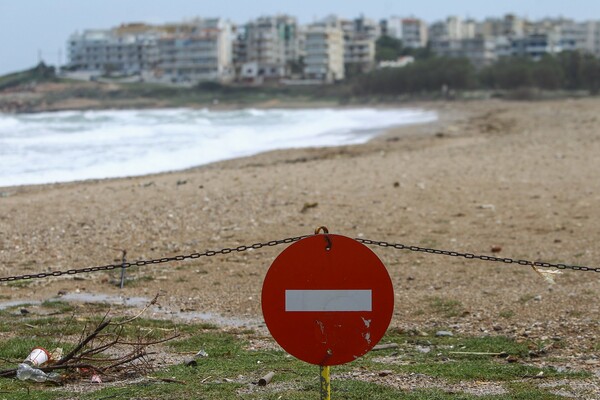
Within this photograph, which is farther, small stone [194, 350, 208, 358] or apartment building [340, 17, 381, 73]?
apartment building [340, 17, 381, 73]

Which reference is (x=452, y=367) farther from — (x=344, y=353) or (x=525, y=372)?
(x=344, y=353)

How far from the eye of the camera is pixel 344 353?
4957 millimetres

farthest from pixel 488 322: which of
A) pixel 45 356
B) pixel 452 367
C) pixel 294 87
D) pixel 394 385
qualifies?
pixel 294 87

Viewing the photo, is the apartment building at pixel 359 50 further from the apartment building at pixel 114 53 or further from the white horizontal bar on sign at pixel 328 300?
the white horizontal bar on sign at pixel 328 300

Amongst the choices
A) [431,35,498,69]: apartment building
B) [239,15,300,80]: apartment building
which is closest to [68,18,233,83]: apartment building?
[239,15,300,80]: apartment building

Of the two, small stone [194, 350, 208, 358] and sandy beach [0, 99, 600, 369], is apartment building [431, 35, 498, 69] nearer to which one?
sandy beach [0, 99, 600, 369]

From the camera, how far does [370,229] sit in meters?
13.9

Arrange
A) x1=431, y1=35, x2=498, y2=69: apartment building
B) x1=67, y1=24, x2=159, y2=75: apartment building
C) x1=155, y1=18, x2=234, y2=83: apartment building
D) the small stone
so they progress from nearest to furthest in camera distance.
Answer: the small stone, x1=155, y1=18, x2=234, y2=83: apartment building, x1=431, y1=35, x2=498, y2=69: apartment building, x1=67, y1=24, x2=159, y2=75: apartment building

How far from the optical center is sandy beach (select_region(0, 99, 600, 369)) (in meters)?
9.68

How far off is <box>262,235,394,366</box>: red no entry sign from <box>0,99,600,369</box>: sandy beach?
2683 mm

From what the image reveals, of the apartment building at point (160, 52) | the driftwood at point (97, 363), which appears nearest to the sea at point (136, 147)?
the driftwood at point (97, 363)

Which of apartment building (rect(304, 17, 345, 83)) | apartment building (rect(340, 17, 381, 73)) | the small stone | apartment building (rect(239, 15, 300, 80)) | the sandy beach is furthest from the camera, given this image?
apartment building (rect(340, 17, 381, 73))

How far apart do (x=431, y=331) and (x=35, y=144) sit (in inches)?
1188

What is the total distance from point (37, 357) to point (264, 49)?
509 feet
